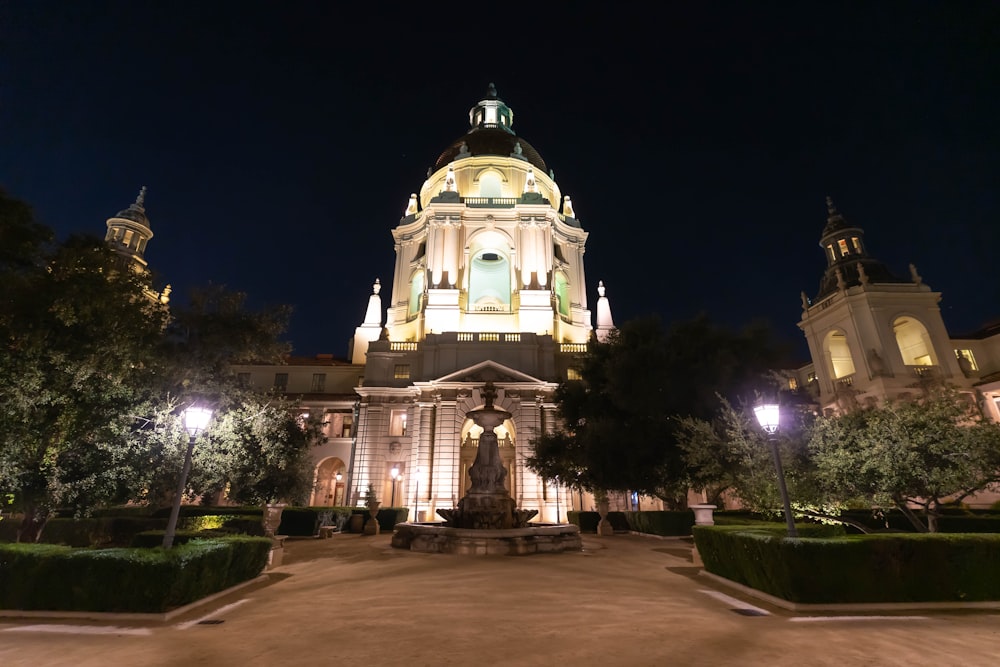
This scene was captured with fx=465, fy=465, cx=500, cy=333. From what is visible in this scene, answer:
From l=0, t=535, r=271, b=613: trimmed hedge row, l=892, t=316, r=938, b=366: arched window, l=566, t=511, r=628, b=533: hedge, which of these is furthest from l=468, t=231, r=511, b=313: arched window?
l=0, t=535, r=271, b=613: trimmed hedge row

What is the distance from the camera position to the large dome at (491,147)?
52.8 m

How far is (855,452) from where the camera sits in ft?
41.0

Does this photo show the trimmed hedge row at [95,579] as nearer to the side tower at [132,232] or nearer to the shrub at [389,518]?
the shrub at [389,518]

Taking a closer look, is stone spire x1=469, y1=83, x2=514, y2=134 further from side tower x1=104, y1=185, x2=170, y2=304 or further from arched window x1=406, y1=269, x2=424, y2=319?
side tower x1=104, y1=185, x2=170, y2=304

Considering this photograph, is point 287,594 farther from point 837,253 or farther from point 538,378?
point 837,253

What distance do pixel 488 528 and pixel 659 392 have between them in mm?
10601

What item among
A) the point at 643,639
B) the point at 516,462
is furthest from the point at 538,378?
the point at 643,639

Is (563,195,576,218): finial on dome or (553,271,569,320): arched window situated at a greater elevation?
(563,195,576,218): finial on dome

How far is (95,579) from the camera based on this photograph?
26.9 ft

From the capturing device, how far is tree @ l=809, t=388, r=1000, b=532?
11.6m

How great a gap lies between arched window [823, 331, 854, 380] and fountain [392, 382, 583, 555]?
111 feet

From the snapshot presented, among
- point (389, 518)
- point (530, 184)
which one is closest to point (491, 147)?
point (530, 184)

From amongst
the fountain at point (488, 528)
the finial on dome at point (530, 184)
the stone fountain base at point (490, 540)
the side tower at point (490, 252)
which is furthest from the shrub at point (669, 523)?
the finial on dome at point (530, 184)

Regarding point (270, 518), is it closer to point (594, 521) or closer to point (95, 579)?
point (95, 579)
